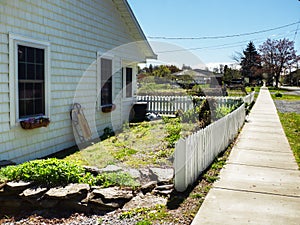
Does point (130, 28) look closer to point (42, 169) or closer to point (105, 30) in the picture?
point (105, 30)

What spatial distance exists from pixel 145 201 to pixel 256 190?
177 cm

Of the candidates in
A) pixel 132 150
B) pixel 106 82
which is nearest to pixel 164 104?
pixel 106 82

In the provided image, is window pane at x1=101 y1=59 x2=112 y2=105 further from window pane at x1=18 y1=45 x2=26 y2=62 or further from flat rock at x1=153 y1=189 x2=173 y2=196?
flat rock at x1=153 y1=189 x2=173 y2=196

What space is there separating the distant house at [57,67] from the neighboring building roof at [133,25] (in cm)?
4

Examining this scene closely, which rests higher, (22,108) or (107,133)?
(22,108)

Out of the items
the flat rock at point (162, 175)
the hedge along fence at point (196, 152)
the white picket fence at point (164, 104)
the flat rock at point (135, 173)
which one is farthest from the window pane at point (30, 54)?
the white picket fence at point (164, 104)

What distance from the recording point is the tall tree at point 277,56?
58.6 m

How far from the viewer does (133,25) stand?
11227mm

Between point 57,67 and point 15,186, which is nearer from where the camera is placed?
point 15,186

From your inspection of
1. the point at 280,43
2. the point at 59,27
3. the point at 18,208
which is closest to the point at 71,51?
the point at 59,27

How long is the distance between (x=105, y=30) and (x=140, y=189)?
6472 millimetres

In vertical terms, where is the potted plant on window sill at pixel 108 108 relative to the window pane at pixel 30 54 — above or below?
below

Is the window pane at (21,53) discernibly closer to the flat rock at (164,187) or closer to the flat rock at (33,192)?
the flat rock at (33,192)

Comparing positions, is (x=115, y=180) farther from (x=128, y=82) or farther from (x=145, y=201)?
(x=128, y=82)
